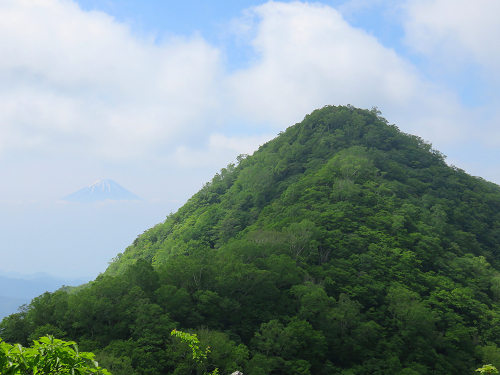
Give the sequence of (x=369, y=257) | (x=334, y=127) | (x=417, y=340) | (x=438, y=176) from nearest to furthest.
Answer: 1. (x=417, y=340)
2. (x=369, y=257)
3. (x=438, y=176)
4. (x=334, y=127)

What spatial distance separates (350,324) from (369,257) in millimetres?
11010

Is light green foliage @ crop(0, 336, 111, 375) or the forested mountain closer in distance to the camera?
light green foliage @ crop(0, 336, 111, 375)

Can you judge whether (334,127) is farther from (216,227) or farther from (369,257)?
(369,257)

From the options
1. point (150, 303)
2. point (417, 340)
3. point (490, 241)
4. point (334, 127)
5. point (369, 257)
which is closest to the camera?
point (150, 303)

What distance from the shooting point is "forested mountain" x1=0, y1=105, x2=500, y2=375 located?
2692cm

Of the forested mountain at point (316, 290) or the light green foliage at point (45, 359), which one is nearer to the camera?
the light green foliage at point (45, 359)

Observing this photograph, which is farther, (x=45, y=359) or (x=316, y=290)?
(x=316, y=290)

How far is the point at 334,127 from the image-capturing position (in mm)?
83312

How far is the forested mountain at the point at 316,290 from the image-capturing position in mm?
26922

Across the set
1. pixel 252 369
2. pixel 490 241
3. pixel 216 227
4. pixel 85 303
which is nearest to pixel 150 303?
pixel 85 303

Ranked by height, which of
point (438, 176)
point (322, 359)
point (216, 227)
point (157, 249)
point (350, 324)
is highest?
point (438, 176)

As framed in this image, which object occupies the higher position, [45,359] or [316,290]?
[45,359]

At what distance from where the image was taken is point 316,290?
114 feet

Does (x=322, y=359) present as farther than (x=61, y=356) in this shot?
Yes
